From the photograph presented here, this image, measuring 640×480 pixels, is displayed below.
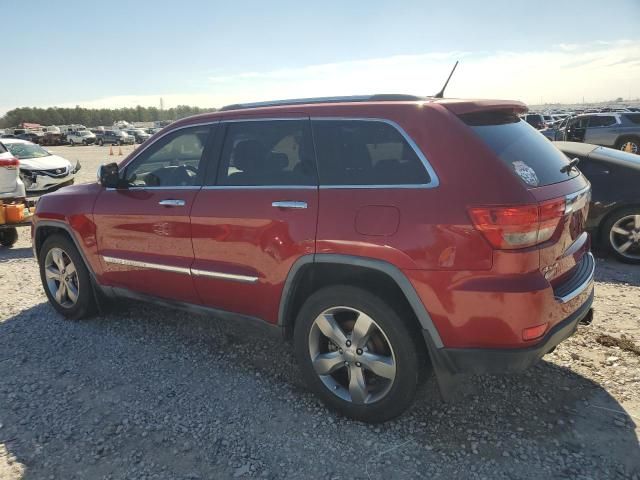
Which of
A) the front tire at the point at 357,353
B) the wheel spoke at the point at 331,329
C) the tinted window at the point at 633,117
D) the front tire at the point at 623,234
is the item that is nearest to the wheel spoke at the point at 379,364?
the front tire at the point at 357,353

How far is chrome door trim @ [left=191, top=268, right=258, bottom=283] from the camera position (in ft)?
10.9

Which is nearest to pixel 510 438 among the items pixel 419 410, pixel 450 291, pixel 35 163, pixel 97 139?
pixel 419 410

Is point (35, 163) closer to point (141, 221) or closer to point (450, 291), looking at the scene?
point (141, 221)

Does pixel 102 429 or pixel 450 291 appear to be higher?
pixel 450 291

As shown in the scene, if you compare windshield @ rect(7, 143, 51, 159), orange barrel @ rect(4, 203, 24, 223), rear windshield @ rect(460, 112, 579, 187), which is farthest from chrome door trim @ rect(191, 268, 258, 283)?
windshield @ rect(7, 143, 51, 159)

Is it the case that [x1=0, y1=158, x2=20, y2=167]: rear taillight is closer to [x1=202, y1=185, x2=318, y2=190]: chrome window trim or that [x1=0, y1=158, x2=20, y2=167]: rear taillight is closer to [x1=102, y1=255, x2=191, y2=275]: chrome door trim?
[x1=102, y1=255, x2=191, y2=275]: chrome door trim

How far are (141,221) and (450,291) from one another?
2.49 m

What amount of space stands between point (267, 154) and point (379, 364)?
5.04 feet

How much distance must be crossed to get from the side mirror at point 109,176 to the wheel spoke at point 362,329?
2380 millimetres

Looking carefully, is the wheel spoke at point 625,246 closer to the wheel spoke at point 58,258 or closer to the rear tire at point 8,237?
the wheel spoke at point 58,258

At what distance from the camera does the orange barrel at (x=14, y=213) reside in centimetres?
748

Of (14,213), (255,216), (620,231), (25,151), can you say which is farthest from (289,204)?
(25,151)

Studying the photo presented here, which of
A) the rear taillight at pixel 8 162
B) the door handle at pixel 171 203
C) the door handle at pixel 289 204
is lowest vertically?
the rear taillight at pixel 8 162

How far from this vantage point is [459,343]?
260 centimetres
